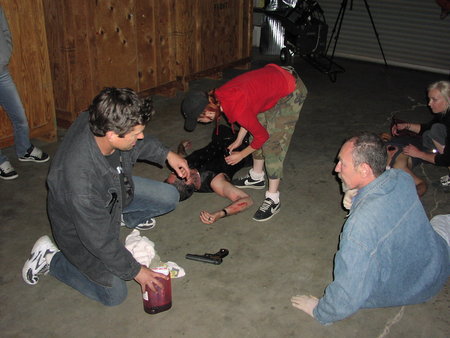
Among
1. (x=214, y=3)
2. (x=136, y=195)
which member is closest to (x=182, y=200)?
(x=136, y=195)

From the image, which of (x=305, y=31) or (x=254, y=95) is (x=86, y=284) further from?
(x=305, y=31)

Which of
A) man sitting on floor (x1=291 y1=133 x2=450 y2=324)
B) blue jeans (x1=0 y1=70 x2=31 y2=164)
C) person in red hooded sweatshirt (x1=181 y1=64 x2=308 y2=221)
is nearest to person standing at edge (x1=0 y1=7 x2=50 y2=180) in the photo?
blue jeans (x1=0 y1=70 x2=31 y2=164)

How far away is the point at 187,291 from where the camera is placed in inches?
139

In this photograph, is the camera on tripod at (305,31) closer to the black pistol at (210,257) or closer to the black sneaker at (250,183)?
the black sneaker at (250,183)

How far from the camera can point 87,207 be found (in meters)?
2.75

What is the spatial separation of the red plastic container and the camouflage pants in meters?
1.71

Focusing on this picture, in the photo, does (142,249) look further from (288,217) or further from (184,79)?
(184,79)

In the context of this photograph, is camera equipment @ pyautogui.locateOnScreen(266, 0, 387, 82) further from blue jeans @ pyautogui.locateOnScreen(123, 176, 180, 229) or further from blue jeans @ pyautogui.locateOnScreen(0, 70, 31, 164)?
blue jeans @ pyautogui.locateOnScreen(123, 176, 180, 229)

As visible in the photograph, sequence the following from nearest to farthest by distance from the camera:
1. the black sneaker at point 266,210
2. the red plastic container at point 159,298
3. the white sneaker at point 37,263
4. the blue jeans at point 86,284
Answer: the red plastic container at point 159,298, the blue jeans at point 86,284, the white sneaker at point 37,263, the black sneaker at point 266,210

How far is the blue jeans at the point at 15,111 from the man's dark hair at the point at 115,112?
8.92 ft

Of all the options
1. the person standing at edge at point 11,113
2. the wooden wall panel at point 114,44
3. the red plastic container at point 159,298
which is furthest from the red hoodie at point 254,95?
the wooden wall panel at point 114,44

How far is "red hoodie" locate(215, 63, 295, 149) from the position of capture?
379 cm

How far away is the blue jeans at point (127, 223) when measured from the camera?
330cm

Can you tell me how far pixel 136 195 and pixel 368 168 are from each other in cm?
193
